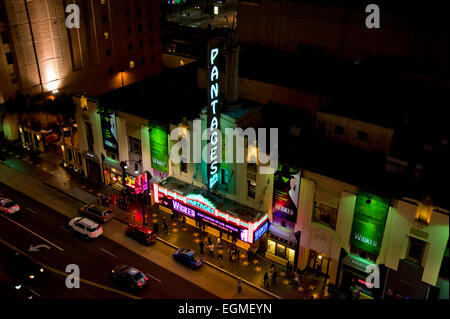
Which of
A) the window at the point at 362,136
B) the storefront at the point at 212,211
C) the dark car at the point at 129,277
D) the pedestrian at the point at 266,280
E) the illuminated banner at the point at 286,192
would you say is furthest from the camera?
the storefront at the point at 212,211

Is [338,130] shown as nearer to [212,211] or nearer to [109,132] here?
[212,211]

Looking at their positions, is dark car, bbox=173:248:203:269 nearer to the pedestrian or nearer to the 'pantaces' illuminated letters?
the pedestrian

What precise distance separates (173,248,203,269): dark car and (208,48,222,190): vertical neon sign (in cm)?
635

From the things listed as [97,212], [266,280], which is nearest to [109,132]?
A: [97,212]

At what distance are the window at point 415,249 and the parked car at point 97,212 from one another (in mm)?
29615

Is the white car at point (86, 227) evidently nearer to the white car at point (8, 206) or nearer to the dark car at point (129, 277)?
the dark car at point (129, 277)

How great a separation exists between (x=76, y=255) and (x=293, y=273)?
67.6 feet

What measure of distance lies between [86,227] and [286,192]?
66.9 feet

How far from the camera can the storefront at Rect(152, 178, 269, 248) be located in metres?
38.7

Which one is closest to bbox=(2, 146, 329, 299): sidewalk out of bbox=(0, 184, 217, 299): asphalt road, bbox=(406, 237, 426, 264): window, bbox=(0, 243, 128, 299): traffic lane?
bbox=(0, 184, 217, 299): asphalt road

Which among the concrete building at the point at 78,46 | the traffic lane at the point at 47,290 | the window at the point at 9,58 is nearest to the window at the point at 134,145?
the traffic lane at the point at 47,290

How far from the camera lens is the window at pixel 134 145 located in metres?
46.7

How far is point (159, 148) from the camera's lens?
44.3m
